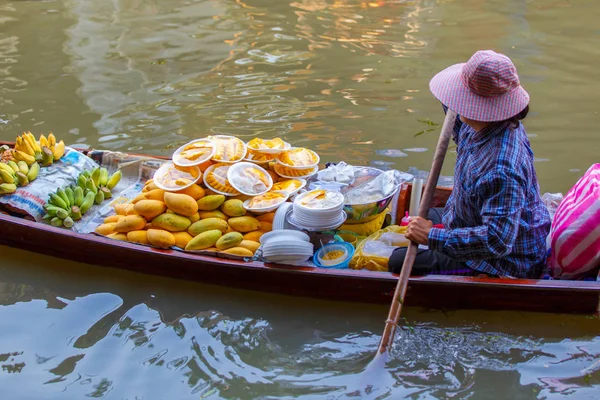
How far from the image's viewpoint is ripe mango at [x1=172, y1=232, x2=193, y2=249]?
12.4 ft

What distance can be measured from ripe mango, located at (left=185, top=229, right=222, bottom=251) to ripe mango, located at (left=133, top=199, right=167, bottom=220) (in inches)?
12.6

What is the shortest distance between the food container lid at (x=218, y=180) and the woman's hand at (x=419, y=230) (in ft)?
4.06

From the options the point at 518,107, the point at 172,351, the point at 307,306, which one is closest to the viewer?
the point at 518,107

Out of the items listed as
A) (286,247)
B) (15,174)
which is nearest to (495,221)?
(286,247)

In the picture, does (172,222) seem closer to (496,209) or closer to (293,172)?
(293,172)

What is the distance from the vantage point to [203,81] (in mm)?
7625

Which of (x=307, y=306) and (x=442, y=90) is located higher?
(x=442, y=90)

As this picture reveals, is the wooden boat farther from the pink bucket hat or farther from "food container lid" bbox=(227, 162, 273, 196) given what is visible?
the pink bucket hat

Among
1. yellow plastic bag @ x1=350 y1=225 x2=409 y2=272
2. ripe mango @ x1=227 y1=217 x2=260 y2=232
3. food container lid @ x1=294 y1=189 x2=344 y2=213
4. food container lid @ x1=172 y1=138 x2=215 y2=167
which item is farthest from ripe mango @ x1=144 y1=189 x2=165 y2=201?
yellow plastic bag @ x1=350 y1=225 x2=409 y2=272

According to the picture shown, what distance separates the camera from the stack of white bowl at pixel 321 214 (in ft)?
11.8

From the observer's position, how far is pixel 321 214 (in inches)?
141

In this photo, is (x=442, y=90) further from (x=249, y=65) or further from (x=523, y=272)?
(x=249, y=65)

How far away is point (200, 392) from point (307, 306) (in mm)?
884

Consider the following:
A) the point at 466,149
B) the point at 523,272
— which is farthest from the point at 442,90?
the point at 523,272
